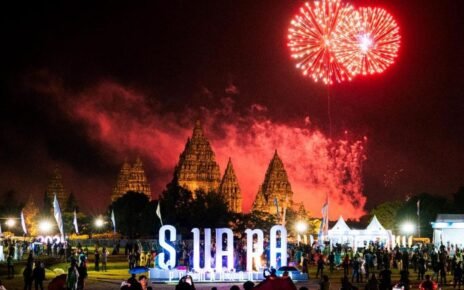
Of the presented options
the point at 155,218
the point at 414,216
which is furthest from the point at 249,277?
the point at 414,216

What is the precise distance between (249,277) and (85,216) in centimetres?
11939

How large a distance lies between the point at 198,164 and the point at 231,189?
346 inches

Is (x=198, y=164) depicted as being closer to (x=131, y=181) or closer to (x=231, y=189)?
(x=231, y=189)

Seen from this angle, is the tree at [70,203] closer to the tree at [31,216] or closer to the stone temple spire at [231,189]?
the tree at [31,216]

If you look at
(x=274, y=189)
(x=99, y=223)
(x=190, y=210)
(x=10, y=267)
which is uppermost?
(x=274, y=189)

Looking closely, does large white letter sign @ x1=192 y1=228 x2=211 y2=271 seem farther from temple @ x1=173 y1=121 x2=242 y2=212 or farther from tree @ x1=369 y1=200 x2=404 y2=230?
temple @ x1=173 y1=121 x2=242 y2=212

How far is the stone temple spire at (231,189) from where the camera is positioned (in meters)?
152

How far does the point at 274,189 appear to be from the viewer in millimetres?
150625

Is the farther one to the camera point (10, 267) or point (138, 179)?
point (138, 179)

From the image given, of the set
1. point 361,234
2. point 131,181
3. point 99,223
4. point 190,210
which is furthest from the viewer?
point 131,181

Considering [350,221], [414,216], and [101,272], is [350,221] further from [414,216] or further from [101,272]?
[101,272]

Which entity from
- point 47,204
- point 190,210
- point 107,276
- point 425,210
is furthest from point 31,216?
point 107,276

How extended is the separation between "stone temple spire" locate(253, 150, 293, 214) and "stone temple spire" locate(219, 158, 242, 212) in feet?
18.0

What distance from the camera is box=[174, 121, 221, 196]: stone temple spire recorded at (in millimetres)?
148750
